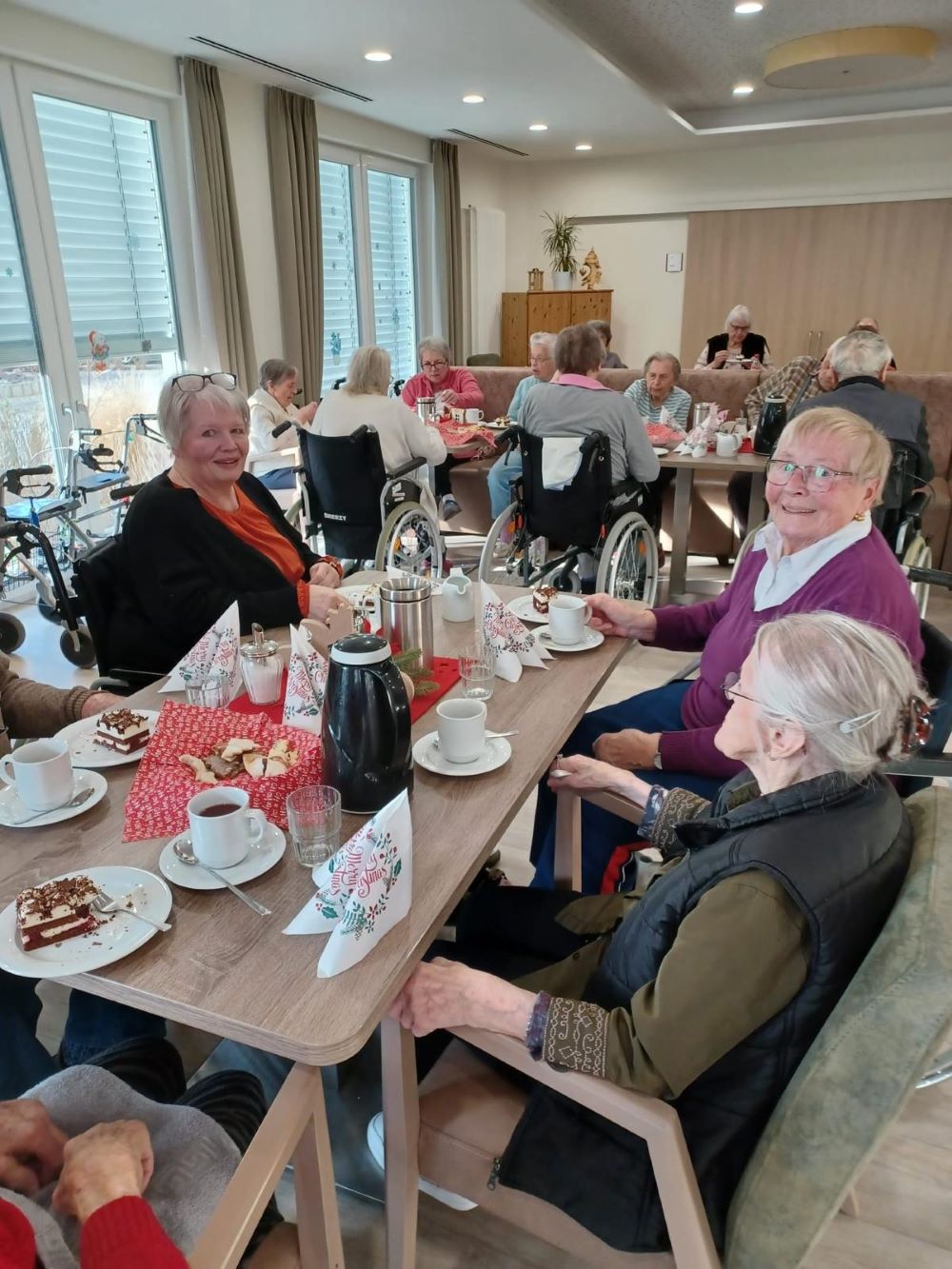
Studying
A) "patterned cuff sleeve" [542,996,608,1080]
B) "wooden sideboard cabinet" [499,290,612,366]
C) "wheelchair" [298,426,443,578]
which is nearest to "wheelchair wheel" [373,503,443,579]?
"wheelchair" [298,426,443,578]

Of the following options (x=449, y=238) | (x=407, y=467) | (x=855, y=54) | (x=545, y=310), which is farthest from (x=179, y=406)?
(x=545, y=310)

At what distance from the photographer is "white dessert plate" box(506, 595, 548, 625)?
1.86 meters

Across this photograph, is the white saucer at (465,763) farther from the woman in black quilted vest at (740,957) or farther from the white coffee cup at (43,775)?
the white coffee cup at (43,775)

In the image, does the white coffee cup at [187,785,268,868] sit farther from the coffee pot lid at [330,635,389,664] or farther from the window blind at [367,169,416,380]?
the window blind at [367,169,416,380]

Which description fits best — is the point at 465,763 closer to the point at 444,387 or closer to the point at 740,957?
the point at 740,957

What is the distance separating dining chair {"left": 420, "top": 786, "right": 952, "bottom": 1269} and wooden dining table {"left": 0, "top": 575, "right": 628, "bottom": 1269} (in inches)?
5.4

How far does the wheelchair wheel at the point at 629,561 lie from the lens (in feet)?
11.0

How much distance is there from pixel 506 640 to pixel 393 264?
6348 mm

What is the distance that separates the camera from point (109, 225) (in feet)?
14.8

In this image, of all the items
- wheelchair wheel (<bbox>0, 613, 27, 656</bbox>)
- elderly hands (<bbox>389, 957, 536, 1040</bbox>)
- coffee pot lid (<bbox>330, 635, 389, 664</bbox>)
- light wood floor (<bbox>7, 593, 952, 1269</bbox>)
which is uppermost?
coffee pot lid (<bbox>330, 635, 389, 664</bbox>)

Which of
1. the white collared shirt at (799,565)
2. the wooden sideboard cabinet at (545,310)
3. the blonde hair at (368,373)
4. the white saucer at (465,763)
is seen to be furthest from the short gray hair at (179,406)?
the wooden sideboard cabinet at (545,310)

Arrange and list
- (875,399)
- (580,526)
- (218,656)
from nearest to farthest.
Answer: (218,656), (875,399), (580,526)

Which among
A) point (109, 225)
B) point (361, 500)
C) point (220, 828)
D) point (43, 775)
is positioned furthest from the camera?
point (109, 225)

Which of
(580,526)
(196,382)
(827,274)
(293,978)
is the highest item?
(827,274)
